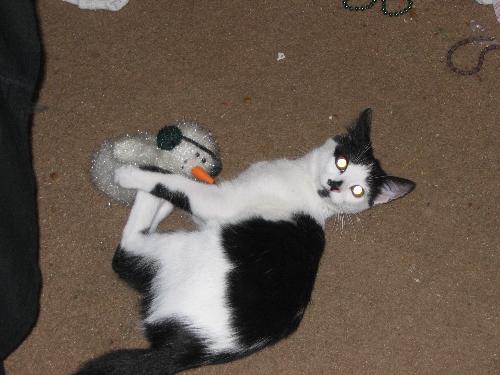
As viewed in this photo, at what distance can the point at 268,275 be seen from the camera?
1316mm

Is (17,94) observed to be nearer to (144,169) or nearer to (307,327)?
(144,169)

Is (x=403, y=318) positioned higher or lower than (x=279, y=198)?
lower

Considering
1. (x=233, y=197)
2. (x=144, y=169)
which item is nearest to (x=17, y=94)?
(x=144, y=169)

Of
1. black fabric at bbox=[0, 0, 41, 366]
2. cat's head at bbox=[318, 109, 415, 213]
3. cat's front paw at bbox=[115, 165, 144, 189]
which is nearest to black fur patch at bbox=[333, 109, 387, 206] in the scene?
cat's head at bbox=[318, 109, 415, 213]

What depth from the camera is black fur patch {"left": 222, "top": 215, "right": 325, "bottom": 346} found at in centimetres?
130

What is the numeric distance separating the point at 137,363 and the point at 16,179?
566mm

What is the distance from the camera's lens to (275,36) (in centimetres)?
193

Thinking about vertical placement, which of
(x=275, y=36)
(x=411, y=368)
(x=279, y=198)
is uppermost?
(x=275, y=36)

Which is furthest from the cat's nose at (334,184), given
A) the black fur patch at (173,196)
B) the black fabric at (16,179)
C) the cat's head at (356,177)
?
the black fabric at (16,179)

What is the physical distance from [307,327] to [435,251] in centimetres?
54

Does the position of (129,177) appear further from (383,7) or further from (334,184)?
(383,7)

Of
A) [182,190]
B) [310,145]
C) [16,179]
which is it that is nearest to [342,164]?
[310,145]

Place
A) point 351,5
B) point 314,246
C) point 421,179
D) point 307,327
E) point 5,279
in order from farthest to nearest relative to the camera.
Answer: point 351,5 → point 421,179 → point 307,327 → point 314,246 → point 5,279

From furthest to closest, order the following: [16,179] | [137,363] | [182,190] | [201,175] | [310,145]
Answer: [310,145], [201,175], [182,190], [137,363], [16,179]
